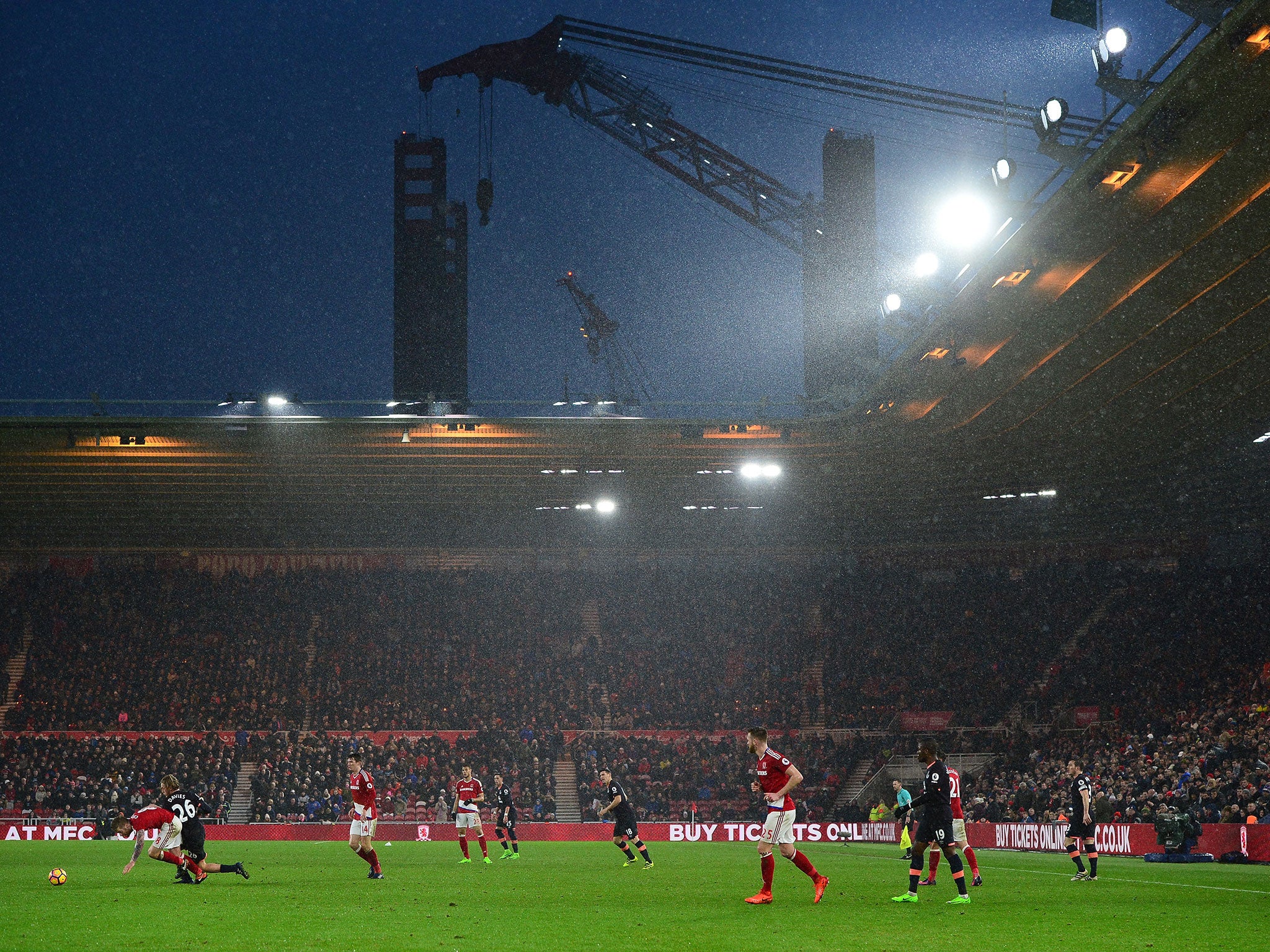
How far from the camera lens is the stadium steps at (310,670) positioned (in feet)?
159

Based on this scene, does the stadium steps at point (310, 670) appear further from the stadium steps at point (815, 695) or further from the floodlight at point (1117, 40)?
the floodlight at point (1117, 40)

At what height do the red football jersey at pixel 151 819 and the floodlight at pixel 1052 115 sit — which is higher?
the floodlight at pixel 1052 115

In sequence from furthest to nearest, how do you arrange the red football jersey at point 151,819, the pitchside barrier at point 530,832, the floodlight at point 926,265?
the pitchside barrier at point 530,832
the floodlight at point 926,265
the red football jersey at point 151,819

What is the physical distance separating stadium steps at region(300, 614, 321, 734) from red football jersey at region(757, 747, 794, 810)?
35876mm

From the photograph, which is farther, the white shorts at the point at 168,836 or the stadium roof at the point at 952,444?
the stadium roof at the point at 952,444

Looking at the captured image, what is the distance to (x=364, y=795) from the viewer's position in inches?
816

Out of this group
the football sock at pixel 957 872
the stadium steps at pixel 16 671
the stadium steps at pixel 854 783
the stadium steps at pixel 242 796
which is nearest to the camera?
the football sock at pixel 957 872

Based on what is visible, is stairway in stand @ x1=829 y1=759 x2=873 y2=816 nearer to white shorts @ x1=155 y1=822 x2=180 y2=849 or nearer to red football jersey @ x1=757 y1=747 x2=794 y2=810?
white shorts @ x1=155 y1=822 x2=180 y2=849

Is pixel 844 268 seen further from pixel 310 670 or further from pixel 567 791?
pixel 310 670

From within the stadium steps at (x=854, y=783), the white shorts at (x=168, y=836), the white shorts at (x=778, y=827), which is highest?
the white shorts at (x=778, y=827)

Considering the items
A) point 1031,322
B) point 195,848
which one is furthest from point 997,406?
point 195,848

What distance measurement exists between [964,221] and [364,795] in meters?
17.0

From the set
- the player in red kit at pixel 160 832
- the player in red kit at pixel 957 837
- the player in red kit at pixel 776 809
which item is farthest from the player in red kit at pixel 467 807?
the player in red kit at pixel 776 809

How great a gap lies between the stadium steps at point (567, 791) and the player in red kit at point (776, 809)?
99.6ft
